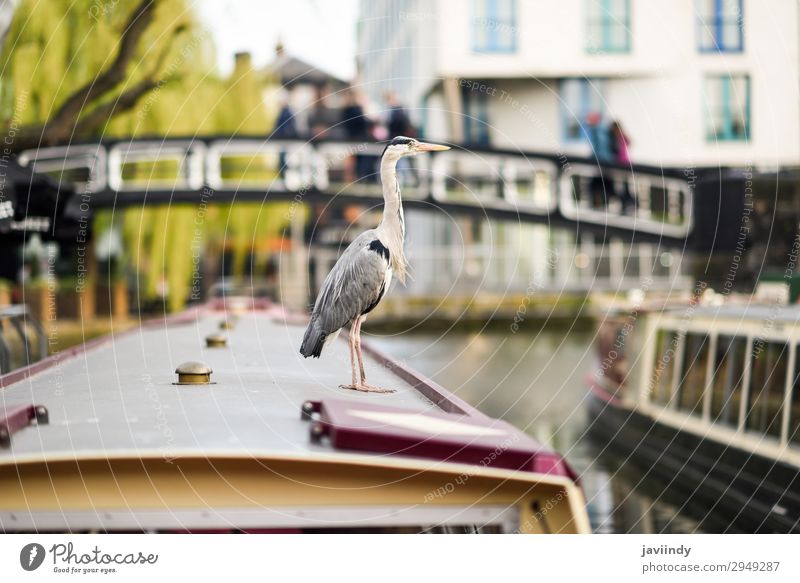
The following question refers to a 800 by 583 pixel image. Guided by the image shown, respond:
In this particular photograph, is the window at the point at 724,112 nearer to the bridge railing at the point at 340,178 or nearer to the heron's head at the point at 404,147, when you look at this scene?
the bridge railing at the point at 340,178

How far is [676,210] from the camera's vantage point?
11.8 metres

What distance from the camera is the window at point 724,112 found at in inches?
677

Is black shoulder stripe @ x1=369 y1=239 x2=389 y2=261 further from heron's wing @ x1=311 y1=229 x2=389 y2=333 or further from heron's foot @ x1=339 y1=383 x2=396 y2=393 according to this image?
heron's foot @ x1=339 y1=383 x2=396 y2=393

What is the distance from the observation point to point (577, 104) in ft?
65.9

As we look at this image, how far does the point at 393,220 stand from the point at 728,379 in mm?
4569

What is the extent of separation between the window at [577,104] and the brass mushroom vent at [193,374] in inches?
661

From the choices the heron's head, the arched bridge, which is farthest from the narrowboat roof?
the arched bridge

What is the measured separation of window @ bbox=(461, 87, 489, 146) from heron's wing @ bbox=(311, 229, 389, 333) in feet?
55.2

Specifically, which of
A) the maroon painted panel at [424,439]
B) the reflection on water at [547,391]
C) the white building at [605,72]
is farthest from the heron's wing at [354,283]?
the white building at [605,72]

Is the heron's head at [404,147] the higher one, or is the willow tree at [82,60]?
the willow tree at [82,60]

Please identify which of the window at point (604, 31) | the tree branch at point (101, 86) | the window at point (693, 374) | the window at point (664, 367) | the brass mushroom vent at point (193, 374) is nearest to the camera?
the brass mushroom vent at point (193, 374)

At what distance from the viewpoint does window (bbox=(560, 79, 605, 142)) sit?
65.0 feet
